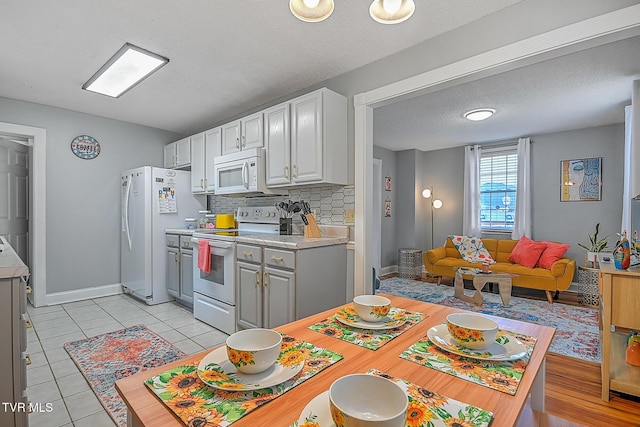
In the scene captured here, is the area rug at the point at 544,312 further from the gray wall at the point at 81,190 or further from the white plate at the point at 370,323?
the gray wall at the point at 81,190

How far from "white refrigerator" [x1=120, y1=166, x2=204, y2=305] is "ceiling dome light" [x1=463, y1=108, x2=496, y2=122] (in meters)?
3.82

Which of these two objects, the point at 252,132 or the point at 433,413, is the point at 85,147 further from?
the point at 433,413

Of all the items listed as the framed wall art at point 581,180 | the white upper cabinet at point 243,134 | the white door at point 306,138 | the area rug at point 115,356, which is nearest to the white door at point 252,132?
the white upper cabinet at point 243,134

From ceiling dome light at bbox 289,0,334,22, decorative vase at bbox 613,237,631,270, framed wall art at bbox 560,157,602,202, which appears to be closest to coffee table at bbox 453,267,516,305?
framed wall art at bbox 560,157,602,202

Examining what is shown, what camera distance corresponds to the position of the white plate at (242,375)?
2.12ft

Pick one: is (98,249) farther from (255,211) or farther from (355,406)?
(355,406)

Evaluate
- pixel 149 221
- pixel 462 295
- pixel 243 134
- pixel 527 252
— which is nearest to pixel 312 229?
pixel 243 134

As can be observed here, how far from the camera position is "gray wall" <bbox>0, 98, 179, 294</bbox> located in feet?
12.9

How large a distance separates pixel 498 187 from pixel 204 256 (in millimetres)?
5084

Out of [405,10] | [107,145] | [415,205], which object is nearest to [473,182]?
[415,205]

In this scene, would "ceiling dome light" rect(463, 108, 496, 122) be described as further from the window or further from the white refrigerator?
the white refrigerator

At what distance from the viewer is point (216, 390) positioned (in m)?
0.65

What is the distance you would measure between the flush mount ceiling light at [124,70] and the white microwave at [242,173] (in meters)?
1.08

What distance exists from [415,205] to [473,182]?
3.70 ft
